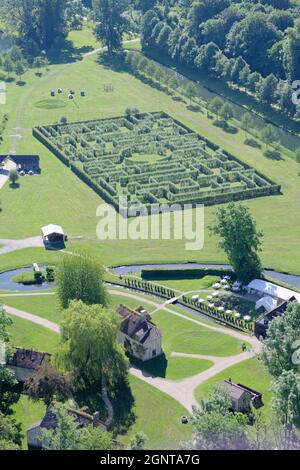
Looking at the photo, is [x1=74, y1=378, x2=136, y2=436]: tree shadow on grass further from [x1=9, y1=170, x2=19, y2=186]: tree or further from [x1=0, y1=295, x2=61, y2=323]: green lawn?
[x1=9, y1=170, x2=19, y2=186]: tree

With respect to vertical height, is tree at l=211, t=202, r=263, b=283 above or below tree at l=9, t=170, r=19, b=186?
above

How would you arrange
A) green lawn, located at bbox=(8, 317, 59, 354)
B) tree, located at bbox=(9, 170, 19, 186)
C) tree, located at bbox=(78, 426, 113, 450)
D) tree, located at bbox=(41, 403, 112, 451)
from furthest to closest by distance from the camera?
tree, located at bbox=(9, 170, 19, 186) < green lawn, located at bbox=(8, 317, 59, 354) < tree, located at bbox=(78, 426, 113, 450) < tree, located at bbox=(41, 403, 112, 451)

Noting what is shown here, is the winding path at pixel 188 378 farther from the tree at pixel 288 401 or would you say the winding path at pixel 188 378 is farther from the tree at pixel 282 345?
the tree at pixel 288 401

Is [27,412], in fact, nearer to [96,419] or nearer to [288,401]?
[96,419]

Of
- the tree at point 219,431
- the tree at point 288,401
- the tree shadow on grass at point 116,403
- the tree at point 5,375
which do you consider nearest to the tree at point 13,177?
the tree at point 5,375

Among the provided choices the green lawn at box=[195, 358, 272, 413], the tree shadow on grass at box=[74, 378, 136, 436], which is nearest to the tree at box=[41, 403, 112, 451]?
the tree shadow on grass at box=[74, 378, 136, 436]

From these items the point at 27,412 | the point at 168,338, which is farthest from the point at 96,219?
the point at 27,412

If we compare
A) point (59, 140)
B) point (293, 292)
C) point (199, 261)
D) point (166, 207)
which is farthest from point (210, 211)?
point (59, 140)
